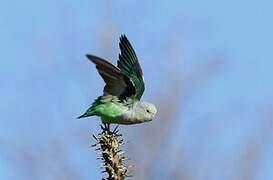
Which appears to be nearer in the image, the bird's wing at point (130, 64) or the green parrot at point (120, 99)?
the green parrot at point (120, 99)

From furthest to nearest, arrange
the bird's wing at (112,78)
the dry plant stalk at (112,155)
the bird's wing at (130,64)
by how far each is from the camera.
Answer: the bird's wing at (130,64) → the bird's wing at (112,78) → the dry plant stalk at (112,155)

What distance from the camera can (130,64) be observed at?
4.49 meters

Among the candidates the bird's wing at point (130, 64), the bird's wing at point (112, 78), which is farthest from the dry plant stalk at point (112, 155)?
the bird's wing at point (130, 64)

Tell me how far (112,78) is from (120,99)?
0.28 m

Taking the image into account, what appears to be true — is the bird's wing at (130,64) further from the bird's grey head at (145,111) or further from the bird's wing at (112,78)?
the bird's wing at (112,78)

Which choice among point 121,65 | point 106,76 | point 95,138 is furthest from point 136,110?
point 95,138

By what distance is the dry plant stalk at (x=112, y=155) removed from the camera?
2314 millimetres

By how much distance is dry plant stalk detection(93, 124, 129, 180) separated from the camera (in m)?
2.31

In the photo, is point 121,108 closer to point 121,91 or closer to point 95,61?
point 121,91

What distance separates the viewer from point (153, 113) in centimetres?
358

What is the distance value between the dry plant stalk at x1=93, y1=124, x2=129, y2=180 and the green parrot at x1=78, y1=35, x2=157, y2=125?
2.61 feet

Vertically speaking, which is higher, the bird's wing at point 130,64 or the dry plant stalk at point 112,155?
the bird's wing at point 130,64

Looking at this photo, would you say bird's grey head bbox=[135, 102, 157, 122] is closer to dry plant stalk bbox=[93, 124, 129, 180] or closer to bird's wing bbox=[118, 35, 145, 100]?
bird's wing bbox=[118, 35, 145, 100]

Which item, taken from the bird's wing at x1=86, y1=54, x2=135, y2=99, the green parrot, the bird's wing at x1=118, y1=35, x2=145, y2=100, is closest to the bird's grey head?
the green parrot
